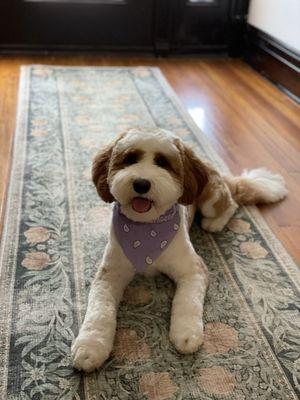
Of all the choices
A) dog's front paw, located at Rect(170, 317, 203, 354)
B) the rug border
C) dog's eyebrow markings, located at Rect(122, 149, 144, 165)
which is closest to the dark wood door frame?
the rug border

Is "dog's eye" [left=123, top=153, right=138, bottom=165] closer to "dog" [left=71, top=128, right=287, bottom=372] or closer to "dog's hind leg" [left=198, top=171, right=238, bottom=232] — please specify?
"dog" [left=71, top=128, right=287, bottom=372]

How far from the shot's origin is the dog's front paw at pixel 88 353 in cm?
135

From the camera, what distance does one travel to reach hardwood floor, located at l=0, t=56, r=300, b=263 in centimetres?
233

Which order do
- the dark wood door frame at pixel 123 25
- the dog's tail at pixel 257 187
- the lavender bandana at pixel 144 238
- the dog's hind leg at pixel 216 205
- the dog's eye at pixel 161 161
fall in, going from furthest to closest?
the dark wood door frame at pixel 123 25, the dog's tail at pixel 257 187, the dog's hind leg at pixel 216 205, the lavender bandana at pixel 144 238, the dog's eye at pixel 161 161

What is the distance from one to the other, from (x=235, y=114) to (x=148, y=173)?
6.67 feet

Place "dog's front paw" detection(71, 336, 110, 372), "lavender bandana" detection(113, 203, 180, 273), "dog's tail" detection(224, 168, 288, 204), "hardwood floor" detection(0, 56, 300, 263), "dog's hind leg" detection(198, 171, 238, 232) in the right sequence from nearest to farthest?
"dog's front paw" detection(71, 336, 110, 372) < "lavender bandana" detection(113, 203, 180, 273) < "dog's hind leg" detection(198, 171, 238, 232) < "dog's tail" detection(224, 168, 288, 204) < "hardwood floor" detection(0, 56, 300, 263)

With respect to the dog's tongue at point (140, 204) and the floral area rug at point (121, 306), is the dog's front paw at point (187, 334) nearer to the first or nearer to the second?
the floral area rug at point (121, 306)

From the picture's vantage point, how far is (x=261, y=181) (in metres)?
2.29

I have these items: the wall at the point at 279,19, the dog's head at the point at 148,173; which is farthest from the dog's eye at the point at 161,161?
the wall at the point at 279,19

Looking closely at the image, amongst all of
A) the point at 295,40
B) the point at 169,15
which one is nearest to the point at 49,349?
the point at 295,40

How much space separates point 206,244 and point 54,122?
4.71ft

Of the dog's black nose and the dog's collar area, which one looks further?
the dog's collar area

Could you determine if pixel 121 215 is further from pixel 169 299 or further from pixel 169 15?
pixel 169 15

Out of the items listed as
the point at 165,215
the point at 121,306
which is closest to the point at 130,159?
the point at 165,215
